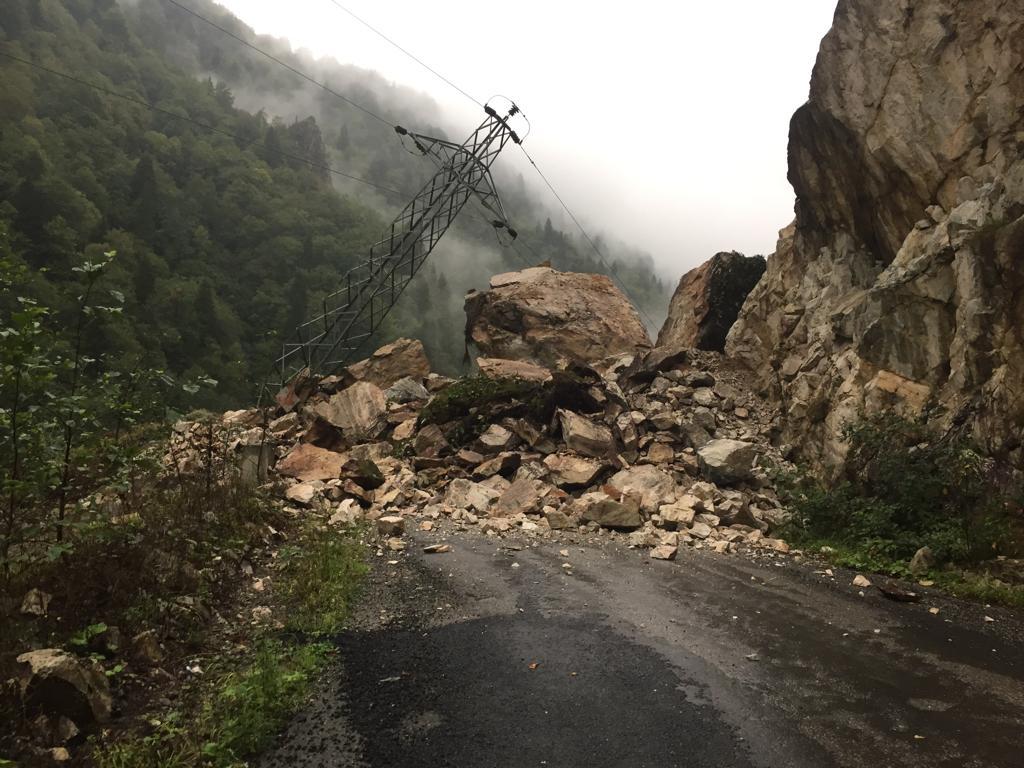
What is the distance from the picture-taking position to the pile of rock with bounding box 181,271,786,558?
11.3 metres

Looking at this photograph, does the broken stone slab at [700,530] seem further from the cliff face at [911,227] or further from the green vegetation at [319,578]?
the green vegetation at [319,578]

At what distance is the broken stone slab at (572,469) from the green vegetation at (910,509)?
4.16 metres

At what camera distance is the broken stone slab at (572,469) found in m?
13.3

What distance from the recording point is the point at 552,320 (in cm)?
2586

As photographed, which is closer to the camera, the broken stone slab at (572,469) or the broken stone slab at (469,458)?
the broken stone slab at (572,469)

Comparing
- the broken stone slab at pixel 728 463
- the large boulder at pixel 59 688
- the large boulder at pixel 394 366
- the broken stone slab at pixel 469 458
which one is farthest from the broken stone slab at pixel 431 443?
the large boulder at pixel 59 688

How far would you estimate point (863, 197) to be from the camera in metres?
16.2

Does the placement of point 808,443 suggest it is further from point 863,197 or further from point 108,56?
point 108,56

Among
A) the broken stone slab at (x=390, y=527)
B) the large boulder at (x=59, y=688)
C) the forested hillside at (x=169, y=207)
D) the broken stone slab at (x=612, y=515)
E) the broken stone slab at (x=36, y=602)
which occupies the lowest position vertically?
the forested hillside at (x=169, y=207)

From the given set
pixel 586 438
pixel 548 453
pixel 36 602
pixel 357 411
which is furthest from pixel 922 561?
pixel 357 411

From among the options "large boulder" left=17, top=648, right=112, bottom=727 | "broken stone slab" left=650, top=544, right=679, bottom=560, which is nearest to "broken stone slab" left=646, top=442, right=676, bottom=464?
"broken stone slab" left=650, top=544, right=679, bottom=560

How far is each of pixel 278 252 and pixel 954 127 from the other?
297 ft

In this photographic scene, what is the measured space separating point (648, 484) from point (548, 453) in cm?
293

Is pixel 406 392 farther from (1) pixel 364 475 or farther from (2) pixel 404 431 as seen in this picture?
(1) pixel 364 475
